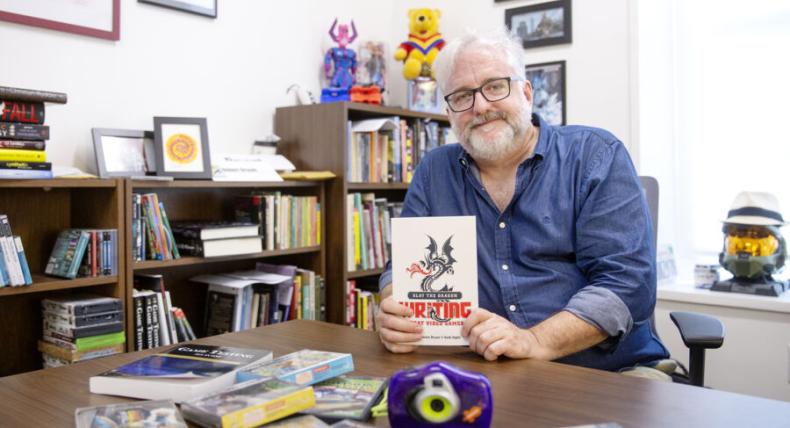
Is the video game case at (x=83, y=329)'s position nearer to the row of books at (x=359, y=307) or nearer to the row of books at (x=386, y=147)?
the row of books at (x=359, y=307)

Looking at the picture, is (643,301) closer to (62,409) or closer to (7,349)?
(62,409)

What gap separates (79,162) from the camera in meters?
2.31

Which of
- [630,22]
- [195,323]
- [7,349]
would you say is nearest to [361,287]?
[195,323]

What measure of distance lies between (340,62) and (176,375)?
227 centimetres

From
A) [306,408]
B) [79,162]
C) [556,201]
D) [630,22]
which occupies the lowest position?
[306,408]

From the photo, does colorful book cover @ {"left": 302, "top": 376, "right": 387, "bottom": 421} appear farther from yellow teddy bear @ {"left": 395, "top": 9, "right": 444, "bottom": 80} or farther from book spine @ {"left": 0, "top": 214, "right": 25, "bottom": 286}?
yellow teddy bear @ {"left": 395, "top": 9, "right": 444, "bottom": 80}

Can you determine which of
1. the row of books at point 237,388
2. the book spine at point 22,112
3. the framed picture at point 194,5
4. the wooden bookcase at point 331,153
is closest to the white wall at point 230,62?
the framed picture at point 194,5

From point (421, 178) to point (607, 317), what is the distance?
2.21 feet

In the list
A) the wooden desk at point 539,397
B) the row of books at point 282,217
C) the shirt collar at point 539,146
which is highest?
the shirt collar at point 539,146

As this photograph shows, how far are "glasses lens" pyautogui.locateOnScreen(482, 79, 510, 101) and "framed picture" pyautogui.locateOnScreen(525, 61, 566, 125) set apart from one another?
4.85 feet

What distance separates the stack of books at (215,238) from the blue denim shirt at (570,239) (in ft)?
3.00

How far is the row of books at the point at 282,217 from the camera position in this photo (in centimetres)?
256

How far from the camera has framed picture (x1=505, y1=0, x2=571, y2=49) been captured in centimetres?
311

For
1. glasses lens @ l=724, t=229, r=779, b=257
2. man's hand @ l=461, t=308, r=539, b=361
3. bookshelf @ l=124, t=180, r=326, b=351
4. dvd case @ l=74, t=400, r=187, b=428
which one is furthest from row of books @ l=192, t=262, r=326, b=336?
glasses lens @ l=724, t=229, r=779, b=257
